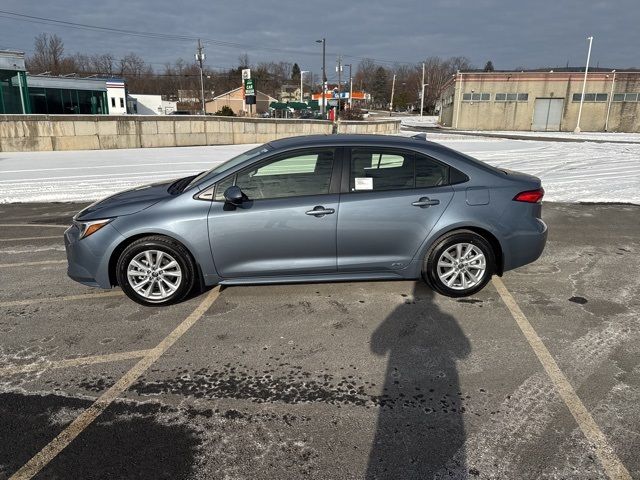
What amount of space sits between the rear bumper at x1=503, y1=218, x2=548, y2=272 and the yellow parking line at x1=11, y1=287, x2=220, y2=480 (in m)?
3.04

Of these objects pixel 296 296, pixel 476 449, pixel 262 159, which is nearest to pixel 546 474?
pixel 476 449

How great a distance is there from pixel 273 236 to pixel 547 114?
48.4 meters

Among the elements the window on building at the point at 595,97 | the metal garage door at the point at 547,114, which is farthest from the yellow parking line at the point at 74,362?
the window on building at the point at 595,97

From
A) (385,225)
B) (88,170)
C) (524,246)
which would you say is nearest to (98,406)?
(385,225)

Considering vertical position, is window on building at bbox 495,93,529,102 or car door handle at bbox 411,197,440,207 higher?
window on building at bbox 495,93,529,102

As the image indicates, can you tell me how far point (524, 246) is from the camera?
4.55 metres

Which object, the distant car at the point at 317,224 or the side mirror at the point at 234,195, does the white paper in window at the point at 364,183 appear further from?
the side mirror at the point at 234,195

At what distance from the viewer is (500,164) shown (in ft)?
48.6

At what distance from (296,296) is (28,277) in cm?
314

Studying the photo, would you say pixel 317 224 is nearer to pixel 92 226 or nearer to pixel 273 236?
pixel 273 236

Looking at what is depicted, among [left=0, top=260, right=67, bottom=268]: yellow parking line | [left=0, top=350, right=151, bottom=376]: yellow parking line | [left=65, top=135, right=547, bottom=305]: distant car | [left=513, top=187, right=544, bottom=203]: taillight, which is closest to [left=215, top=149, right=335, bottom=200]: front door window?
[left=65, top=135, right=547, bottom=305]: distant car

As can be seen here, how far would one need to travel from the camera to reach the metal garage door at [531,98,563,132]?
146ft

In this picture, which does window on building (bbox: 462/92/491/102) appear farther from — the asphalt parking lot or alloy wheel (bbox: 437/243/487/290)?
alloy wheel (bbox: 437/243/487/290)

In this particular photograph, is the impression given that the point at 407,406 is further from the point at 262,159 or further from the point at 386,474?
the point at 262,159
